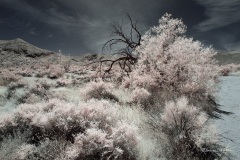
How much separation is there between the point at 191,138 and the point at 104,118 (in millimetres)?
1999

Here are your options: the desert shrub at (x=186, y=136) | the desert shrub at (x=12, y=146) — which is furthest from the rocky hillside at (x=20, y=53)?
the desert shrub at (x=186, y=136)

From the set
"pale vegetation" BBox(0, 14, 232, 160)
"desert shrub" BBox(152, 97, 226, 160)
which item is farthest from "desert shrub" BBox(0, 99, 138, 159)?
"desert shrub" BBox(152, 97, 226, 160)

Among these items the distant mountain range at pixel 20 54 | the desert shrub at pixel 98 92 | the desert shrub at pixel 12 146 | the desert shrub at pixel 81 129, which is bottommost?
the desert shrub at pixel 12 146

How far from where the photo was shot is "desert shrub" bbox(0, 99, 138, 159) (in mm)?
4551

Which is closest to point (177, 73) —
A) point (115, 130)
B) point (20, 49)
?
point (115, 130)

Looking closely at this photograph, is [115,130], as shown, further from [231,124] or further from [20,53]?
[20,53]

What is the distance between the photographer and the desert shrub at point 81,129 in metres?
4.55

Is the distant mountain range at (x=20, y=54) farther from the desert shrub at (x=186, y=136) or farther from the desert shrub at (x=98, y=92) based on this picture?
the desert shrub at (x=186, y=136)

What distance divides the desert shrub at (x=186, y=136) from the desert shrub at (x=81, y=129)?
95 centimetres

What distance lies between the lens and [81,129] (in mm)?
5461

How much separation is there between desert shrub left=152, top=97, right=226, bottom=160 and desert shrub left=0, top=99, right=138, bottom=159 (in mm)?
946

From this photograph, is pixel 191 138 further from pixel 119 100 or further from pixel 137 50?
pixel 137 50

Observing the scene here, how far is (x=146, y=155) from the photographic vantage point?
4918 mm

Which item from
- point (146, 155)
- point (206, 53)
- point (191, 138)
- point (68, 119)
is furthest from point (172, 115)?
point (206, 53)
